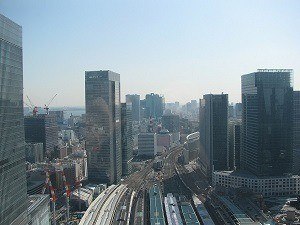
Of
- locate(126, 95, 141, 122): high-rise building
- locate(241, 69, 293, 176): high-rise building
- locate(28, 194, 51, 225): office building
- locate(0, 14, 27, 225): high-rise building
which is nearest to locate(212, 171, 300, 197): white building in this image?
locate(241, 69, 293, 176): high-rise building

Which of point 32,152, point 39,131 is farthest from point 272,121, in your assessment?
point 39,131

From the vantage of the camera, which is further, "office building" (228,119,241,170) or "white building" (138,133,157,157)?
"white building" (138,133,157,157)

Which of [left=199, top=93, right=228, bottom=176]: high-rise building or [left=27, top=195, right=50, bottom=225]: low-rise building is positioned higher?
[left=199, top=93, right=228, bottom=176]: high-rise building

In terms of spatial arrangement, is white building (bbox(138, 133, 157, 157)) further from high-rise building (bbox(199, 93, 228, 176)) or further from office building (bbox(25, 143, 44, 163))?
high-rise building (bbox(199, 93, 228, 176))

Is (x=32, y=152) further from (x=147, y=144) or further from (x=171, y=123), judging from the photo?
(x=171, y=123)

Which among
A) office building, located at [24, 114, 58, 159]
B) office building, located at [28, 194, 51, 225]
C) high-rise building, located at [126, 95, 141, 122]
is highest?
high-rise building, located at [126, 95, 141, 122]

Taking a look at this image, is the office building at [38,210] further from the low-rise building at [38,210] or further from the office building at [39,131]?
the office building at [39,131]
